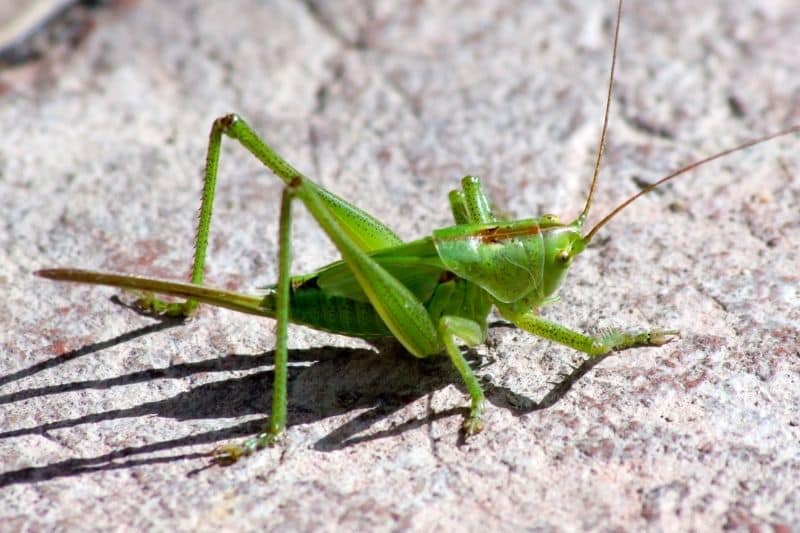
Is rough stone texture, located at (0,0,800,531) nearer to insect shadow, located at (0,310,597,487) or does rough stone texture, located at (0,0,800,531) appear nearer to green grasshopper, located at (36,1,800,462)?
insect shadow, located at (0,310,597,487)

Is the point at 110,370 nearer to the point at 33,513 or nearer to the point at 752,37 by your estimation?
the point at 33,513

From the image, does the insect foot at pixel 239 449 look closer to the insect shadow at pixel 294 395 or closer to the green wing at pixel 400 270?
the insect shadow at pixel 294 395

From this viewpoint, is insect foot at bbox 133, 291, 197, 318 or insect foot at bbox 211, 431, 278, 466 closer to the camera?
insect foot at bbox 211, 431, 278, 466

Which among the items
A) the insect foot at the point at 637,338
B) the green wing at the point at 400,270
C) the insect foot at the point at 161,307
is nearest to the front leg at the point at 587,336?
the insect foot at the point at 637,338

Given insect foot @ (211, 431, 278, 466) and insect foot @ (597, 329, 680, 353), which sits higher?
insect foot @ (597, 329, 680, 353)

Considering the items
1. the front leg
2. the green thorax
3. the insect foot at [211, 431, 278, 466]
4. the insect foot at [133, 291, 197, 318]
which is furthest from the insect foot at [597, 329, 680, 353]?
the insect foot at [133, 291, 197, 318]

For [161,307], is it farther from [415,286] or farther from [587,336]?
[587,336]

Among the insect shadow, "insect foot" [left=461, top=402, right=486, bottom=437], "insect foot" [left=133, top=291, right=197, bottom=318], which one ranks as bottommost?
"insect foot" [left=461, top=402, right=486, bottom=437]
